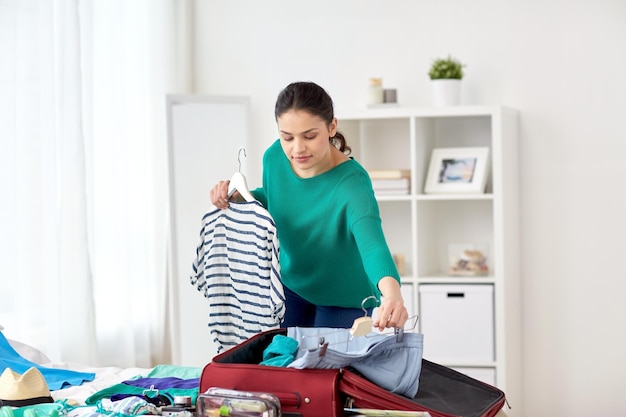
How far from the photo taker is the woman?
224 centimetres

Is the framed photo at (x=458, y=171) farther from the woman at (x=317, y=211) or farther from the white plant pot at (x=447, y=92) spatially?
the woman at (x=317, y=211)

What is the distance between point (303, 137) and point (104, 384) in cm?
93

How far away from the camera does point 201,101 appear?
423cm

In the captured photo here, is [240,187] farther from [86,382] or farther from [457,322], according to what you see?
[457,322]

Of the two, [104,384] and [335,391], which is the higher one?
[335,391]

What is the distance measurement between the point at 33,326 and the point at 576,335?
2449mm

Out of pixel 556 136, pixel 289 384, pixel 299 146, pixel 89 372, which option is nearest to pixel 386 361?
pixel 289 384

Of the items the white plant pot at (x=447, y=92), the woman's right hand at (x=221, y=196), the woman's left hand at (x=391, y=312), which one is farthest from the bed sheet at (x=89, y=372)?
the white plant pot at (x=447, y=92)

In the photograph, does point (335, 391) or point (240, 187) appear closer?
point (335, 391)

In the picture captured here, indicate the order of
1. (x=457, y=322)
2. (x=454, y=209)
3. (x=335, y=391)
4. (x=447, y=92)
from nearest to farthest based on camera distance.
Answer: (x=335, y=391) < (x=457, y=322) < (x=447, y=92) < (x=454, y=209)

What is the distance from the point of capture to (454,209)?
13.9ft

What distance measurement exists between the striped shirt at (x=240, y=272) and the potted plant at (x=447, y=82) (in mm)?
1758

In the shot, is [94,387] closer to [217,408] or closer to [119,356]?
[217,408]

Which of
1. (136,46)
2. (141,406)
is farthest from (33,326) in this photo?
(141,406)
